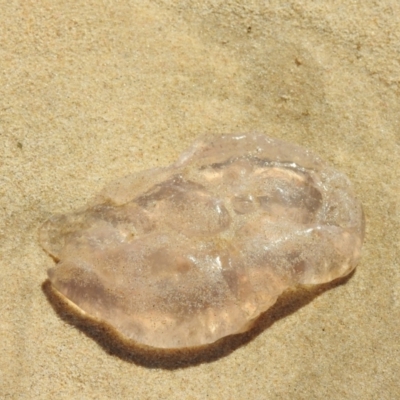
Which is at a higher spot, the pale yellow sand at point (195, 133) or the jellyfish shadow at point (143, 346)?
the pale yellow sand at point (195, 133)

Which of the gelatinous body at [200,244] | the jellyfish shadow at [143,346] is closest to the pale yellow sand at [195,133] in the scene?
the jellyfish shadow at [143,346]

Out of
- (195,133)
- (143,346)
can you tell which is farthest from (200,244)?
(195,133)

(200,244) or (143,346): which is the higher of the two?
(200,244)

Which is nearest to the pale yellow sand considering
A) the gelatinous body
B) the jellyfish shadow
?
the jellyfish shadow

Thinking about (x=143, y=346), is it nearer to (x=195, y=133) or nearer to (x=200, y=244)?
(x=200, y=244)

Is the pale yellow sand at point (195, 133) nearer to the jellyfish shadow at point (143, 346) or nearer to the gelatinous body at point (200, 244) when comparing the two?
the jellyfish shadow at point (143, 346)

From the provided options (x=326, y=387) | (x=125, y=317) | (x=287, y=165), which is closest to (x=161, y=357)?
(x=125, y=317)
